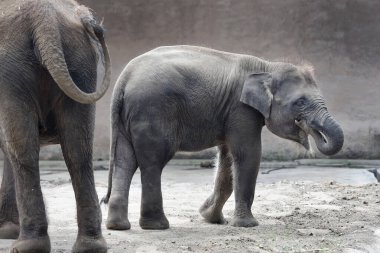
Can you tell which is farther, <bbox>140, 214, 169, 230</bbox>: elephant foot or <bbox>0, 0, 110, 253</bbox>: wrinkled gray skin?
<bbox>140, 214, 169, 230</bbox>: elephant foot

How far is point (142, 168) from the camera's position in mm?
6570

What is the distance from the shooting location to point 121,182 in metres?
6.57

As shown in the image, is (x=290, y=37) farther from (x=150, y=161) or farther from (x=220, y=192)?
(x=150, y=161)

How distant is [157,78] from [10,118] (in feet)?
7.42

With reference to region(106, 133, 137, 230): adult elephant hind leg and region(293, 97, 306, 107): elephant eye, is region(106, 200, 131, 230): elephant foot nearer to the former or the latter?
region(106, 133, 137, 230): adult elephant hind leg

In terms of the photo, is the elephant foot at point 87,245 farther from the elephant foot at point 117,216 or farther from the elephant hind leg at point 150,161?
the elephant hind leg at point 150,161

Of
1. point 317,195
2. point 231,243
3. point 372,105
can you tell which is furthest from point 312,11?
point 231,243

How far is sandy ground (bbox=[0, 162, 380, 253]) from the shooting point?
5.74 m

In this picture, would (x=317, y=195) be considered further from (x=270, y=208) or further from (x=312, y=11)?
(x=312, y=11)

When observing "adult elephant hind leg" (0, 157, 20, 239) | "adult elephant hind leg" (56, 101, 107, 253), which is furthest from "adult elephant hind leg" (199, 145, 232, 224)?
"adult elephant hind leg" (56, 101, 107, 253)

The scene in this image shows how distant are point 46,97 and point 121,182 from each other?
1.95 m

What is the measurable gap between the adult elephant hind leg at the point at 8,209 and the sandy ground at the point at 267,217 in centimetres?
11

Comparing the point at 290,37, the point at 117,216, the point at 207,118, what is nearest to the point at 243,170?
the point at 207,118

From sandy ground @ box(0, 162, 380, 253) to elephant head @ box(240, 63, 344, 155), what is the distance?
714 millimetres
